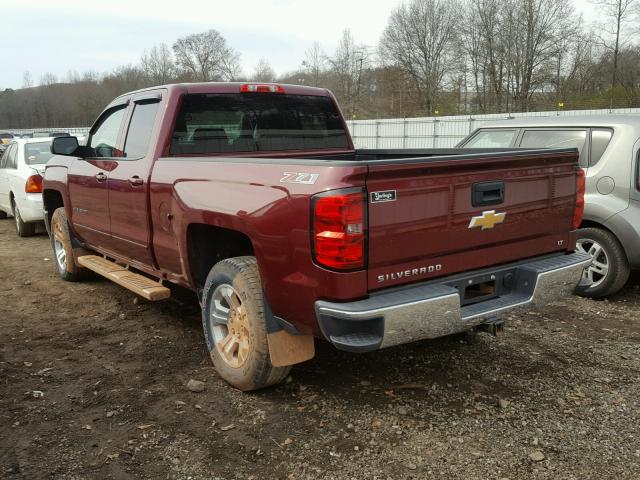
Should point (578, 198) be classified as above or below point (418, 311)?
above

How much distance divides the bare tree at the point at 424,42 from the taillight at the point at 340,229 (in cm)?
6230

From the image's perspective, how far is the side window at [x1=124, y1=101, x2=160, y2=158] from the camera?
14.5ft

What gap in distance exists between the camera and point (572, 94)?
4172cm

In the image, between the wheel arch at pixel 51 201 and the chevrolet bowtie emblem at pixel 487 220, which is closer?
the chevrolet bowtie emblem at pixel 487 220

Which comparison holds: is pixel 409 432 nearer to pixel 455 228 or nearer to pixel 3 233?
pixel 455 228

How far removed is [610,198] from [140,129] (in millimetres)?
4278

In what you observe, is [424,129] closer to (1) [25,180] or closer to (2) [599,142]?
(1) [25,180]

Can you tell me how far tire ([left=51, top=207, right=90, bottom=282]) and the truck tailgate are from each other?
4337 millimetres

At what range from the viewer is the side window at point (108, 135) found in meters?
5.03

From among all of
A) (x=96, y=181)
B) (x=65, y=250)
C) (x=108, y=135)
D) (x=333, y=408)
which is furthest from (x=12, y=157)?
(x=333, y=408)

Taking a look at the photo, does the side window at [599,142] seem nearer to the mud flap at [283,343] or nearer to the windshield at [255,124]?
the windshield at [255,124]

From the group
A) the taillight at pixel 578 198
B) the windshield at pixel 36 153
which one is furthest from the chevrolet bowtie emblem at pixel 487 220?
the windshield at pixel 36 153

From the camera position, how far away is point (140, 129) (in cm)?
461

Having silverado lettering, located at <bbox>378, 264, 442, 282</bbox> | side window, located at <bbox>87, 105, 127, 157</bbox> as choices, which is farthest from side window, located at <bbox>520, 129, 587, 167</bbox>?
side window, located at <bbox>87, 105, 127, 157</bbox>
